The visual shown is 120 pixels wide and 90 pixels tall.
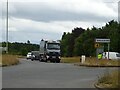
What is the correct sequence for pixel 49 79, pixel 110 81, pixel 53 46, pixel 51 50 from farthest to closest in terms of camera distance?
pixel 51 50, pixel 53 46, pixel 49 79, pixel 110 81

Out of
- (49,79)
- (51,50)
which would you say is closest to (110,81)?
(49,79)

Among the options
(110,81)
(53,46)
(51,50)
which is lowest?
(110,81)

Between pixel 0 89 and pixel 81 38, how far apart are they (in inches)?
3818

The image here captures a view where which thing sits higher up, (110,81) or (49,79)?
(110,81)

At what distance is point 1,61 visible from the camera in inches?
1548

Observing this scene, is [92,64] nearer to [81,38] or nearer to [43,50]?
[43,50]

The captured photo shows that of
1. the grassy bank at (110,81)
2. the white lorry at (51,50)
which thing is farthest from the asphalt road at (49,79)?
the white lorry at (51,50)

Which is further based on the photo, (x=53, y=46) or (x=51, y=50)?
(x=51, y=50)

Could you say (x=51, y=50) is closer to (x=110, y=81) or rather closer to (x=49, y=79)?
(x=49, y=79)

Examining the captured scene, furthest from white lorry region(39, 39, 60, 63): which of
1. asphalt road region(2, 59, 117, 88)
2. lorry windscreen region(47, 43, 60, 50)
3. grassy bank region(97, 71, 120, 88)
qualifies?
grassy bank region(97, 71, 120, 88)

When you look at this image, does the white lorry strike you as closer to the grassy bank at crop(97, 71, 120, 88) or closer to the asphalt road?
the asphalt road

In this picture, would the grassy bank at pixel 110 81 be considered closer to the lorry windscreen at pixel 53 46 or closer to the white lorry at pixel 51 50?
the white lorry at pixel 51 50

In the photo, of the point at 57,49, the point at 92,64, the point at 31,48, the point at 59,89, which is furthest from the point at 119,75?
the point at 31,48

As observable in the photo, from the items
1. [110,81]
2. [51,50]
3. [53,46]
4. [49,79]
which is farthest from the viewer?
[51,50]
